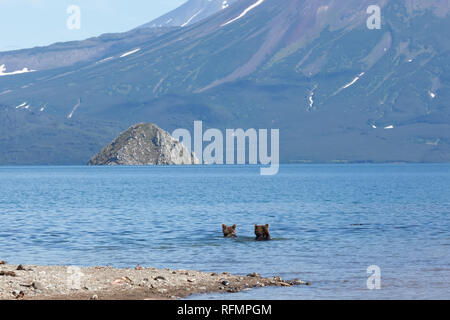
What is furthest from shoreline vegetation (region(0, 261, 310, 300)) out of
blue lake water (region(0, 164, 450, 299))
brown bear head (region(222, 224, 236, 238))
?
brown bear head (region(222, 224, 236, 238))

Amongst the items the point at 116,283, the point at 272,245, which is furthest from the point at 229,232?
the point at 116,283

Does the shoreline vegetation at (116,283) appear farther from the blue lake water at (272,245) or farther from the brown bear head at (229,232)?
the brown bear head at (229,232)

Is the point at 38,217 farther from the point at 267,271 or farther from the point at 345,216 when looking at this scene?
the point at 267,271

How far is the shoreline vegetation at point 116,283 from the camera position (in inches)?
1134

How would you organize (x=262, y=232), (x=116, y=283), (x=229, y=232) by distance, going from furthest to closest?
(x=229, y=232), (x=262, y=232), (x=116, y=283)

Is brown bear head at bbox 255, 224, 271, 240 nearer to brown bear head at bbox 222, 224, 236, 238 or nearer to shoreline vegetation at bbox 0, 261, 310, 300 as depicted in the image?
brown bear head at bbox 222, 224, 236, 238

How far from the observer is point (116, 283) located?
31156mm

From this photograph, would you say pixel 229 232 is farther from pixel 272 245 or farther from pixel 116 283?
pixel 116 283

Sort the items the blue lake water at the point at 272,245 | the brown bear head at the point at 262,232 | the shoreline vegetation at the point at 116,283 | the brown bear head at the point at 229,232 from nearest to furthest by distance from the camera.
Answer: the shoreline vegetation at the point at 116,283, the blue lake water at the point at 272,245, the brown bear head at the point at 262,232, the brown bear head at the point at 229,232

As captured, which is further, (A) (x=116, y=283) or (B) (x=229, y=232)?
(B) (x=229, y=232)

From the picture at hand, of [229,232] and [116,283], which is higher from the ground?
[116,283]

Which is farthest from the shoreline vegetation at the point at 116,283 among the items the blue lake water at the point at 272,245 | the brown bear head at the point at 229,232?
the brown bear head at the point at 229,232

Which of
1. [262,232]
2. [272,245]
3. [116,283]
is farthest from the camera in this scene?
[262,232]
